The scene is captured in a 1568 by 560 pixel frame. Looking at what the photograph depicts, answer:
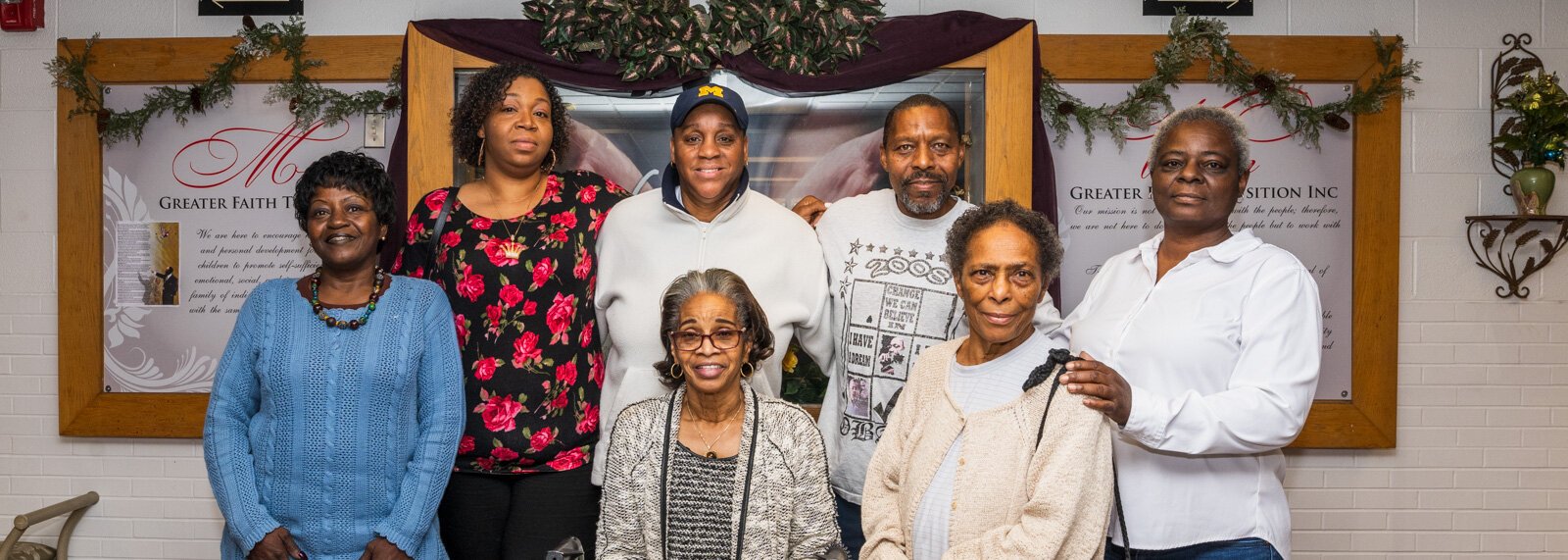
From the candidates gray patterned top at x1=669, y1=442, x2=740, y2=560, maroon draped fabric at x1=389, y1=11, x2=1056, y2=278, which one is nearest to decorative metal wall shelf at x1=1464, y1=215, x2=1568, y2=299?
maroon draped fabric at x1=389, y1=11, x2=1056, y2=278

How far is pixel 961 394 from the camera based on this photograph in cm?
207

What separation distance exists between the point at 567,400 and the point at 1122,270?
1415 mm

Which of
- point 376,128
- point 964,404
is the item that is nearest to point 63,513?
point 376,128

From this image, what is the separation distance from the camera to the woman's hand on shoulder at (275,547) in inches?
91.6

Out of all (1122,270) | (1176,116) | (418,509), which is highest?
(1176,116)

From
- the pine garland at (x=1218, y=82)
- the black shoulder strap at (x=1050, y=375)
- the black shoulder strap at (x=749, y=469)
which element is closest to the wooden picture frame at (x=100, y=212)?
the black shoulder strap at (x=749, y=469)

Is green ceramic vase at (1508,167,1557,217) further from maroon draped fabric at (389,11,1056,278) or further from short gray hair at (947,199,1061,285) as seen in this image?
short gray hair at (947,199,1061,285)

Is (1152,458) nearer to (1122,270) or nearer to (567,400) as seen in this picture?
(1122,270)

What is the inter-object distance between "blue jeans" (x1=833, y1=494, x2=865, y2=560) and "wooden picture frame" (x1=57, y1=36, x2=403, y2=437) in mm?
2394

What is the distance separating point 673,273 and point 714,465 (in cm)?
60

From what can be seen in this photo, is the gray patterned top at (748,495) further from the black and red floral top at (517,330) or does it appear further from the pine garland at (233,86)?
the pine garland at (233,86)

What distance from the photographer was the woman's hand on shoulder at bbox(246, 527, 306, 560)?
233 centimetres

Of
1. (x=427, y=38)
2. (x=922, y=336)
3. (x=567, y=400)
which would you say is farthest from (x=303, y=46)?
(x=922, y=336)

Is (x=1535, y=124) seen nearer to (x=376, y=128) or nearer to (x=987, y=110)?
(x=987, y=110)
